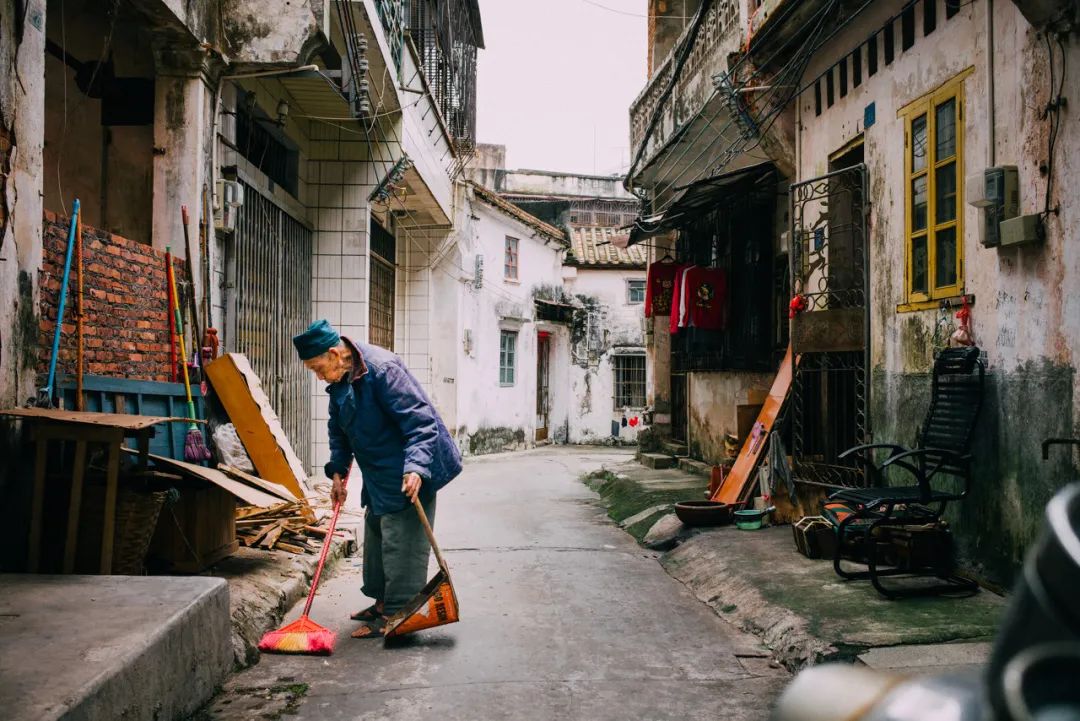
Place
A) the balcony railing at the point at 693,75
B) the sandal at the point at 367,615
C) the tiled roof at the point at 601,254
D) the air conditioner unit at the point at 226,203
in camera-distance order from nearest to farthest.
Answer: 1. the sandal at the point at 367,615
2. the air conditioner unit at the point at 226,203
3. the balcony railing at the point at 693,75
4. the tiled roof at the point at 601,254

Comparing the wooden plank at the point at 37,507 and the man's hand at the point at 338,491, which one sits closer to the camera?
the wooden plank at the point at 37,507

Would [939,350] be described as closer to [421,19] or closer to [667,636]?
[667,636]

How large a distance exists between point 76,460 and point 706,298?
8.66 meters

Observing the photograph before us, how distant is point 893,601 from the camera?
16.6 ft

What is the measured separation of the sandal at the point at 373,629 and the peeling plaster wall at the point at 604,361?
2047 centimetres

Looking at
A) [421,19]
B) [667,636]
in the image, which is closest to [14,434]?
[667,636]

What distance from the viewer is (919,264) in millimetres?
6242

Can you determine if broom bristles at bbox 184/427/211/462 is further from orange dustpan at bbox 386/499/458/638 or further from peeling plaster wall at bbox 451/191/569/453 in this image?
peeling plaster wall at bbox 451/191/569/453

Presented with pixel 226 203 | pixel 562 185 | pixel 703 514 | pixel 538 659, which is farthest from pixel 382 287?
pixel 562 185

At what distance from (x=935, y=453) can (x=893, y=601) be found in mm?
960

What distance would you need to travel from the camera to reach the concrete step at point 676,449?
555 inches

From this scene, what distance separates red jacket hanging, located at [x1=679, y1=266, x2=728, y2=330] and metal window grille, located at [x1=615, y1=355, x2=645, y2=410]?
1414 centimetres

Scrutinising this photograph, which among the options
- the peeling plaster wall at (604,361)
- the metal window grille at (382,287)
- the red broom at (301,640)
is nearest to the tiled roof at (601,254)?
the peeling plaster wall at (604,361)

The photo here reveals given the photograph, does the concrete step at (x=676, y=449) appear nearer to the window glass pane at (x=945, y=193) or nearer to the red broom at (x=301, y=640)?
the window glass pane at (x=945, y=193)
